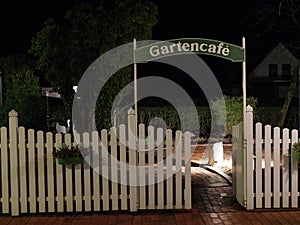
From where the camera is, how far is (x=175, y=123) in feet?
53.2

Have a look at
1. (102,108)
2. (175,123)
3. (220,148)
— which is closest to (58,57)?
(102,108)

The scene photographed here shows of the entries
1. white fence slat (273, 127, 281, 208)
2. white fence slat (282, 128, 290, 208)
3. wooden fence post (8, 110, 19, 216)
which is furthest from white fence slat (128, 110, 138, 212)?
white fence slat (282, 128, 290, 208)

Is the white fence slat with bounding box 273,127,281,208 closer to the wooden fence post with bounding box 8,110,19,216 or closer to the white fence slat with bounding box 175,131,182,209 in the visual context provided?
the white fence slat with bounding box 175,131,182,209

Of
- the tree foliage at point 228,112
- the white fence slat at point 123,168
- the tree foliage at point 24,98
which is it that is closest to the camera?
the white fence slat at point 123,168

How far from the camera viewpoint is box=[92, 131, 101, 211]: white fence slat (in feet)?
20.4

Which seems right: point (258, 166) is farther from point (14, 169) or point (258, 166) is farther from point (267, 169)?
point (14, 169)

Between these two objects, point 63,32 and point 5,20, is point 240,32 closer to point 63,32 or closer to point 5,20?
point 5,20

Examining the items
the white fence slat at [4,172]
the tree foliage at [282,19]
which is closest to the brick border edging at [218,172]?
the white fence slat at [4,172]

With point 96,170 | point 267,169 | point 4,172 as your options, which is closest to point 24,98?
point 4,172

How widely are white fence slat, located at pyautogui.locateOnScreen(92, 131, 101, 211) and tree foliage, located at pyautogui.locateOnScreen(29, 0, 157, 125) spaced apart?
13.7 feet

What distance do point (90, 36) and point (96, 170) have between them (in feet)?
15.4

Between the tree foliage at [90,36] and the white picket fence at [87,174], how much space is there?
4.17 m

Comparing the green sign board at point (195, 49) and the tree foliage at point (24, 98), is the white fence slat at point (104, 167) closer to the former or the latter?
the green sign board at point (195, 49)

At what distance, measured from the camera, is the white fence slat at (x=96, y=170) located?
20.4ft
